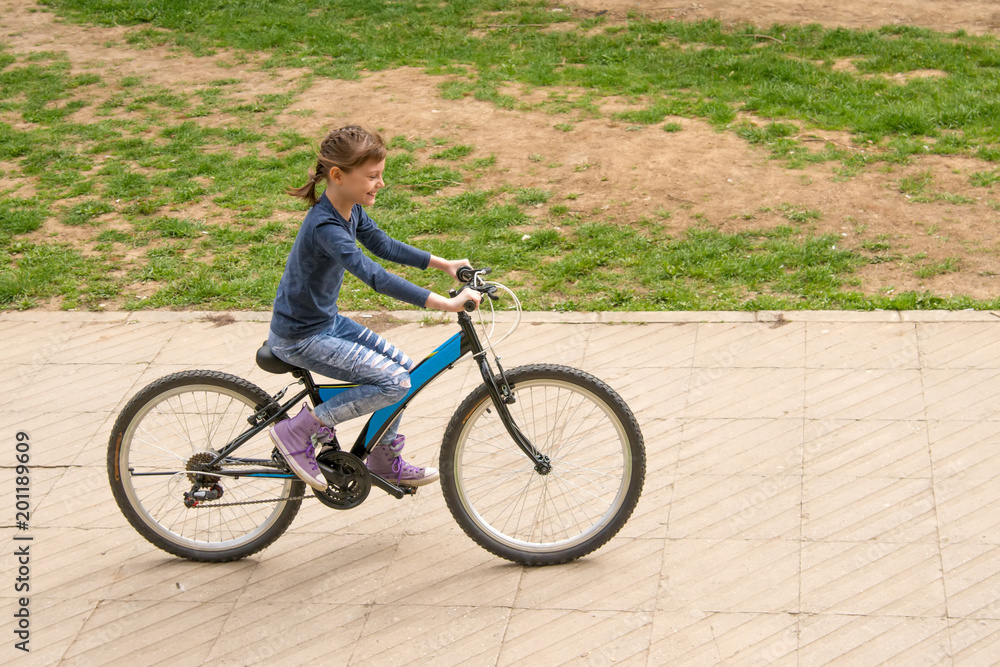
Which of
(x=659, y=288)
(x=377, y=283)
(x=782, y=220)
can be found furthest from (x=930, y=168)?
(x=377, y=283)

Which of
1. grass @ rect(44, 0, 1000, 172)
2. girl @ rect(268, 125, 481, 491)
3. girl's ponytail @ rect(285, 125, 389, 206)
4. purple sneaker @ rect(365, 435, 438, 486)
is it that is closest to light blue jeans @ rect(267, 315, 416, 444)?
girl @ rect(268, 125, 481, 491)

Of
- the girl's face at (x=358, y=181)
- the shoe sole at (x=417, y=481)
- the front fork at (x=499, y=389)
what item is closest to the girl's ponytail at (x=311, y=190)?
the girl's face at (x=358, y=181)

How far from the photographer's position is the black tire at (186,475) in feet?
15.4


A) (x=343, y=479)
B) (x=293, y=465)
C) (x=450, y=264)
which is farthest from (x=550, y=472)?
(x=293, y=465)

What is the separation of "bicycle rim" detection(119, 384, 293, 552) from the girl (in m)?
0.38

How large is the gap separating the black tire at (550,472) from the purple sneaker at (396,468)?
8.0 inches

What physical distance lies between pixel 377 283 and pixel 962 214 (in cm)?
540

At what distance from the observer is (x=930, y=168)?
854 centimetres

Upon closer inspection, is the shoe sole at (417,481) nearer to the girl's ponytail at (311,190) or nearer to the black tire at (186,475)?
the black tire at (186,475)

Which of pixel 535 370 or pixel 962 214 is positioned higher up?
pixel 535 370

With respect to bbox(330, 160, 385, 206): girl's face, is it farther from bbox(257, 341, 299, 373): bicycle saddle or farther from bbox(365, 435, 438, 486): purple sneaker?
bbox(365, 435, 438, 486): purple sneaker

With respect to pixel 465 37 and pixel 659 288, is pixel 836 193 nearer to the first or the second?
pixel 659 288

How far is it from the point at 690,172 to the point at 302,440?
525 cm

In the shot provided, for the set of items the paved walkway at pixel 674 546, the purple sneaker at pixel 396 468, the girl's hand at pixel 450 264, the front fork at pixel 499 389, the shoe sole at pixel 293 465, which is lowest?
the paved walkway at pixel 674 546
